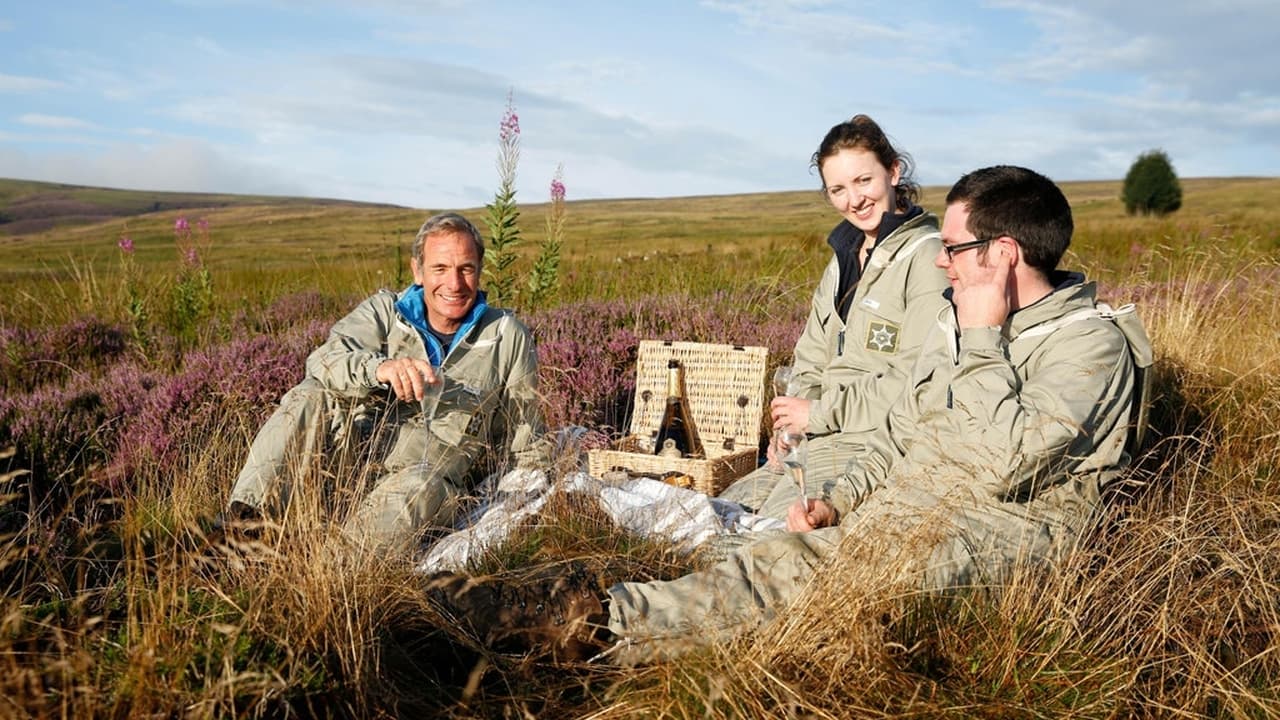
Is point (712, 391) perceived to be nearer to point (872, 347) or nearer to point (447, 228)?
point (872, 347)

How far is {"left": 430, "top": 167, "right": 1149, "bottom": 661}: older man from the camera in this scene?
10.3 ft

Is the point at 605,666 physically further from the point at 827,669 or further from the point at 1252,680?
the point at 1252,680

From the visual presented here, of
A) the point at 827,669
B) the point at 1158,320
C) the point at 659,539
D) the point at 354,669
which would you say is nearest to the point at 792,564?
the point at 827,669

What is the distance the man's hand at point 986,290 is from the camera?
3.54 metres

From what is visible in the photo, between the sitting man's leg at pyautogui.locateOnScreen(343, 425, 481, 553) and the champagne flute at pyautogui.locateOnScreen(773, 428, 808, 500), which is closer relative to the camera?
the sitting man's leg at pyautogui.locateOnScreen(343, 425, 481, 553)

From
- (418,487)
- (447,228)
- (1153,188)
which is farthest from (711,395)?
(1153,188)

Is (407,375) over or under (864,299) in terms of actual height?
under

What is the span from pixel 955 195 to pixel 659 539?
5.45ft

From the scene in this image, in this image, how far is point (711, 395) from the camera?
6.14 metres

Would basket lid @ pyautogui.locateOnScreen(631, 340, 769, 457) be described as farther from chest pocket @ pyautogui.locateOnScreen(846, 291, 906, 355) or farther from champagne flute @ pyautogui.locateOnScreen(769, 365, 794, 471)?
chest pocket @ pyautogui.locateOnScreen(846, 291, 906, 355)

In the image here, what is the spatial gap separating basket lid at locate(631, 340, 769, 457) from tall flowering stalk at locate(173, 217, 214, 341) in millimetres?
3884

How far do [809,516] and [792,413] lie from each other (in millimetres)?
1249

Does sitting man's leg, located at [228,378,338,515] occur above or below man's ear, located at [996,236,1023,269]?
below

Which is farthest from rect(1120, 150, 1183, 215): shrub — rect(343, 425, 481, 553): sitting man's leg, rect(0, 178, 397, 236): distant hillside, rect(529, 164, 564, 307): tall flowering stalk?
rect(0, 178, 397, 236): distant hillside
